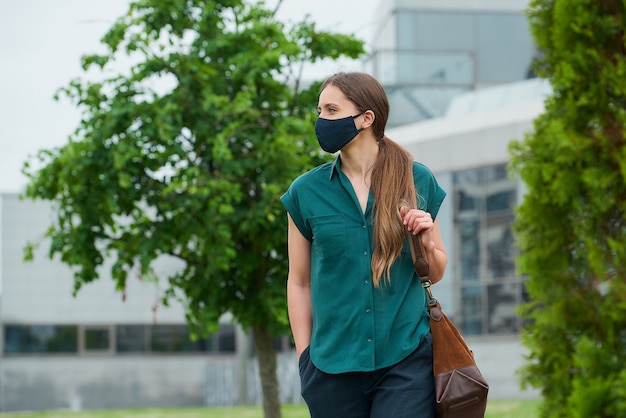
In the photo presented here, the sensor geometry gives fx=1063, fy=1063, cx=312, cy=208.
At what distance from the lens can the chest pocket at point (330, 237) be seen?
310 centimetres

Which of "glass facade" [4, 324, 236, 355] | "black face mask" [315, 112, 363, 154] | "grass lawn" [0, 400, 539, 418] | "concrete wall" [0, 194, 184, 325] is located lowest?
"glass facade" [4, 324, 236, 355]

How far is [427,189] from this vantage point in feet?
10.7

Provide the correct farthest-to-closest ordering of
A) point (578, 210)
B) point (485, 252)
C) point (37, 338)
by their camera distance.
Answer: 1. point (37, 338)
2. point (485, 252)
3. point (578, 210)

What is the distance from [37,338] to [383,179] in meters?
29.4

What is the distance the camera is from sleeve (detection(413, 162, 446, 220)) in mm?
3232

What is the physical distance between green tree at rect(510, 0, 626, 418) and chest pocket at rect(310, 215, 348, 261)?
346cm

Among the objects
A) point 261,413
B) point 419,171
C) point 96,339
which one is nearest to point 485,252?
point 261,413

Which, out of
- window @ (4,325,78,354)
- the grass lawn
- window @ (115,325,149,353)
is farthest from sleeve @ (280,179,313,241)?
window @ (4,325,78,354)

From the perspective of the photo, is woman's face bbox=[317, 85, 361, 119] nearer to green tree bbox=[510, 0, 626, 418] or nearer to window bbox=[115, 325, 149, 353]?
green tree bbox=[510, 0, 626, 418]

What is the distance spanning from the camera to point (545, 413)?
665 cm

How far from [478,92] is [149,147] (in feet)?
52.0

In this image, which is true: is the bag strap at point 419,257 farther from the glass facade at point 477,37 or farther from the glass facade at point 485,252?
the glass facade at point 477,37

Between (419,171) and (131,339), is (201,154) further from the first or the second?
(131,339)

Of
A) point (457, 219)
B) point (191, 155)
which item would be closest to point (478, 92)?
point (457, 219)
